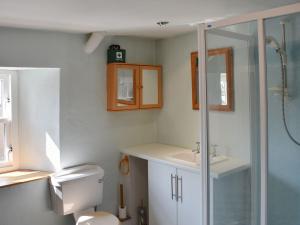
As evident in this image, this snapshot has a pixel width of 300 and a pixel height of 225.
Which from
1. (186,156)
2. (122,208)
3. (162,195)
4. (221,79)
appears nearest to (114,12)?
(221,79)

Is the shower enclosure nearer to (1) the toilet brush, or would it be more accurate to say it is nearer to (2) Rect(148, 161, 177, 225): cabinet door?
(2) Rect(148, 161, 177, 225): cabinet door

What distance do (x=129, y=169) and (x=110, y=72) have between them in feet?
3.35

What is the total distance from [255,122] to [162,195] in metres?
1.19

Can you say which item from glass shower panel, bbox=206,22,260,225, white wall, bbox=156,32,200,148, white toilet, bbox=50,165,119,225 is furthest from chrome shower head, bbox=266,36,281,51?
white toilet, bbox=50,165,119,225

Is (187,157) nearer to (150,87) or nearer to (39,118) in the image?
(150,87)

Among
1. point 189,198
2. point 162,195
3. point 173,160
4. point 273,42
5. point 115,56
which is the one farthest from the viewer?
point 115,56

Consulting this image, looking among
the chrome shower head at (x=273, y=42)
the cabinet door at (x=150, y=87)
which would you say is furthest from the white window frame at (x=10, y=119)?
the chrome shower head at (x=273, y=42)

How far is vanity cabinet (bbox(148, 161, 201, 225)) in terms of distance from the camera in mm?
2545

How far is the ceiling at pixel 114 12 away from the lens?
6.29 ft

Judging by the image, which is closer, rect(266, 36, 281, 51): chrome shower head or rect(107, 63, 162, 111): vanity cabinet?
rect(266, 36, 281, 51): chrome shower head

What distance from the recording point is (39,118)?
299 centimetres

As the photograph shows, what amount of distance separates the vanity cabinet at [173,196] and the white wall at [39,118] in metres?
0.93

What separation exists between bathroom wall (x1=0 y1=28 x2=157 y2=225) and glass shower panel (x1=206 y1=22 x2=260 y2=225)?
4.19 ft

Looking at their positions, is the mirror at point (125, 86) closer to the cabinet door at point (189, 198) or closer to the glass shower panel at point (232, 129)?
the cabinet door at point (189, 198)
